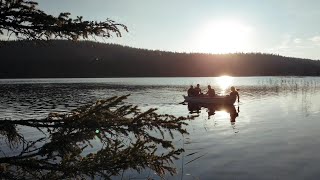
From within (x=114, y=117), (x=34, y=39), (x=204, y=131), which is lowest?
(x=204, y=131)

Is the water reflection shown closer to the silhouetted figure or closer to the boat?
the silhouetted figure

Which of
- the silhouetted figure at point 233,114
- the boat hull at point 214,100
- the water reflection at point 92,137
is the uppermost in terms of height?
the water reflection at point 92,137

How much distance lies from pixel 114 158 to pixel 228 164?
9934 mm

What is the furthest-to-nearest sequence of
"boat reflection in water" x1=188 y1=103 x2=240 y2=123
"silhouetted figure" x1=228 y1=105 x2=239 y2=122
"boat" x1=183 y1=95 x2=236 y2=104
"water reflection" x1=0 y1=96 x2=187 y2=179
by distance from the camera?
1. "boat" x1=183 y1=95 x2=236 y2=104
2. "boat reflection in water" x1=188 y1=103 x2=240 y2=123
3. "silhouetted figure" x1=228 y1=105 x2=239 y2=122
4. "water reflection" x1=0 y1=96 x2=187 y2=179

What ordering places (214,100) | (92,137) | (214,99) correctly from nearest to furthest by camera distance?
(92,137), (214,99), (214,100)

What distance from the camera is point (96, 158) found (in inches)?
238

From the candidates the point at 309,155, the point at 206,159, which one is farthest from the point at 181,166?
the point at 309,155

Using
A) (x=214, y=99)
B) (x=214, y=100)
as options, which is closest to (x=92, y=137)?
(x=214, y=99)

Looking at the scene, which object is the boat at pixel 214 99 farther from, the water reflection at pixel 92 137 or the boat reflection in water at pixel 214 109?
the water reflection at pixel 92 137

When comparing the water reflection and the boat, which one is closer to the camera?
the water reflection

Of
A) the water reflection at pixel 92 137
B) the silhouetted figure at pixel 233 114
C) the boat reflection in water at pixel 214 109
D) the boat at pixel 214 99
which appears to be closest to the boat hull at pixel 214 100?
the boat at pixel 214 99

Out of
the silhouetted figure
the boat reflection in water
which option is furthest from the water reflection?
the boat reflection in water

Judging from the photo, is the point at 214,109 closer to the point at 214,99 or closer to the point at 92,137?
the point at 214,99

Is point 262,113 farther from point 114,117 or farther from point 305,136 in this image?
point 114,117
